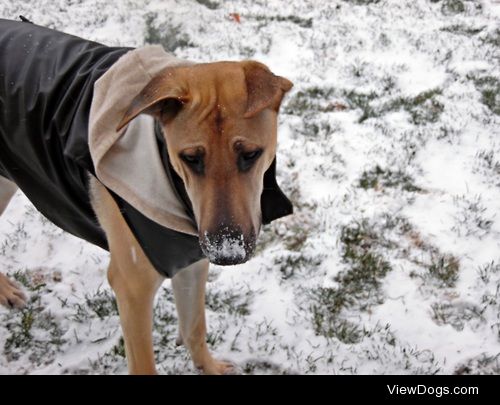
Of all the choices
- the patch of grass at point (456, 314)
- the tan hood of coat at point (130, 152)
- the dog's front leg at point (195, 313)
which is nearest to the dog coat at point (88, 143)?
the tan hood of coat at point (130, 152)

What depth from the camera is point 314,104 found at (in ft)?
15.9

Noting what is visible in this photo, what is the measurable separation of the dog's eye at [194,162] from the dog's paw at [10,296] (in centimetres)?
186

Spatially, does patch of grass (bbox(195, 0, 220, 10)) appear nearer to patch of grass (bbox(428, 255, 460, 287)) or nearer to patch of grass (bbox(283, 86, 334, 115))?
patch of grass (bbox(283, 86, 334, 115))

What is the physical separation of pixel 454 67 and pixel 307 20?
1.77m

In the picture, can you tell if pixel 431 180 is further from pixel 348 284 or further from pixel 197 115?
pixel 197 115

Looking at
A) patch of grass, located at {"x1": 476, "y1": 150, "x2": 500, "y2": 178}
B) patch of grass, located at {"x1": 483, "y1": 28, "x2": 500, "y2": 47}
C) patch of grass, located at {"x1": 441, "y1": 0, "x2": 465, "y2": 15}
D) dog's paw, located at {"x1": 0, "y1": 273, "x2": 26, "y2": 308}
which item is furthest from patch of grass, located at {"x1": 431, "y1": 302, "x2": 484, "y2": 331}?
patch of grass, located at {"x1": 441, "y1": 0, "x2": 465, "y2": 15}

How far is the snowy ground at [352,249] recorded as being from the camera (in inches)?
120

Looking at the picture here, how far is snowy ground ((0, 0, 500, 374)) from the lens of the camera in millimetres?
3061

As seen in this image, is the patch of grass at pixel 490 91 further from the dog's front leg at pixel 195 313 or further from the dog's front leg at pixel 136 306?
the dog's front leg at pixel 136 306

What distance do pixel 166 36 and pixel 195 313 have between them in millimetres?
3857
